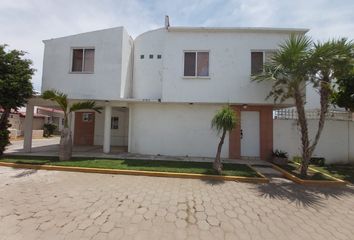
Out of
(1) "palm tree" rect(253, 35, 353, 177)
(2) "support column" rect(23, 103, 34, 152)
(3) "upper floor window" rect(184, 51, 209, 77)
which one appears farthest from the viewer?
(2) "support column" rect(23, 103, 34, 152)

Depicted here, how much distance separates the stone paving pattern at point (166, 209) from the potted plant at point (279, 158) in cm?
319

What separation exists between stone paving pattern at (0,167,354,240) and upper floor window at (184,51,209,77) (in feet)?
19.3

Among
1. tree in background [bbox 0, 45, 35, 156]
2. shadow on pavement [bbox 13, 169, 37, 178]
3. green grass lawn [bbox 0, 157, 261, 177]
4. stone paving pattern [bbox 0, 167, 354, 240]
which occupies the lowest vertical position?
stone paving pattern [bbox 0, 167, 354, 240]

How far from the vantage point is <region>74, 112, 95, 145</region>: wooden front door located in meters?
16.8

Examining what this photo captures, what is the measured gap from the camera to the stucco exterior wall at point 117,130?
16.6 m

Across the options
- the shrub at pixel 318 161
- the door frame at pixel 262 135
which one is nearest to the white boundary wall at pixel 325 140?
the shrub at pixel 318 161

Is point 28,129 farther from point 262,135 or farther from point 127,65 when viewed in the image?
point 262,135

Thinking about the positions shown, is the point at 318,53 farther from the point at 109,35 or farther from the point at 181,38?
the point at 109,35

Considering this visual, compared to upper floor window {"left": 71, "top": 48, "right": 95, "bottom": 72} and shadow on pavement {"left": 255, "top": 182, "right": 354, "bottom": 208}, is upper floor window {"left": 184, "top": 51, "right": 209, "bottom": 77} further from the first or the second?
shadow on pavement {"left": 255, "top": 182, "right": 354, "bottom": 208}

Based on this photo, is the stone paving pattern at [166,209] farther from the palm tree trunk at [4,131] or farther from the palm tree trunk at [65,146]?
the palm tree trunk at [4,131]

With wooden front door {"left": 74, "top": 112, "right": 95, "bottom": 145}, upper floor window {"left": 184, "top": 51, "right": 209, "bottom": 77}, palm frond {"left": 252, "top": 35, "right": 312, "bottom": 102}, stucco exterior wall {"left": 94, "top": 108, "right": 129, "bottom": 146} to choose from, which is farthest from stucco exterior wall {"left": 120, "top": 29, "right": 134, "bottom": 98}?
palm frond {"left": 252, "top": 35, "right": 312, "bottom": 102}

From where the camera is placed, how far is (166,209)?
482cm

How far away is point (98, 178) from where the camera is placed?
Result: 7.18m

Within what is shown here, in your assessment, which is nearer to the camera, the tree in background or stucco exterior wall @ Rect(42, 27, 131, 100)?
the tree in background
